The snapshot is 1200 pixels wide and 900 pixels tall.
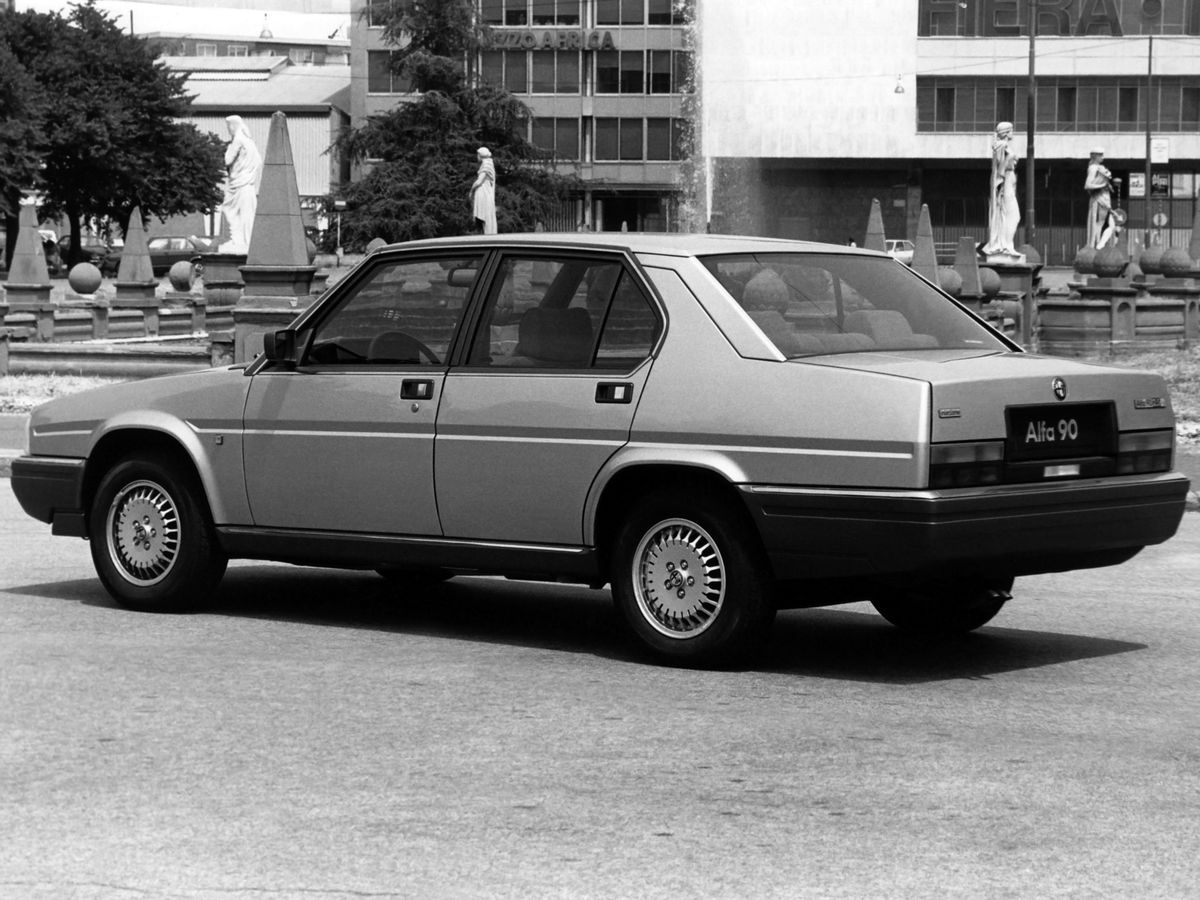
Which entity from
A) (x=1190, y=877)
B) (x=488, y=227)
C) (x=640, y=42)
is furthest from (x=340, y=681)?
(x=640, y=42)

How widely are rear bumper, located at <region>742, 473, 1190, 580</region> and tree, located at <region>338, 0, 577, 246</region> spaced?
6462cm

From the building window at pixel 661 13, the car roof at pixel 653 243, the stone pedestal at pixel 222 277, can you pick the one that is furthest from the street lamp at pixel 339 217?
the car roof at pixel 653 243

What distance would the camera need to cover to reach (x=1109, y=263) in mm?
39469

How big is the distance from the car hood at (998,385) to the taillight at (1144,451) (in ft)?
0.12

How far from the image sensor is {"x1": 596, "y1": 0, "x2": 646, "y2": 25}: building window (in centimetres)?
9538

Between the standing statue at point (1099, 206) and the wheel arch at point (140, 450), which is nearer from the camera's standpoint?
the wheel arch at point (140, 450)

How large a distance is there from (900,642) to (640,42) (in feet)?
292

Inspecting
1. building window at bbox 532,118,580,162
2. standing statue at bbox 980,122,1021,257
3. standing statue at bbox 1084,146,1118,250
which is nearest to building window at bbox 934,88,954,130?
building window at bbox 532,118,580,162

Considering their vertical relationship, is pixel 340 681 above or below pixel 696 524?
below

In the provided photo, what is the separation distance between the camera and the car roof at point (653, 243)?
312 inches

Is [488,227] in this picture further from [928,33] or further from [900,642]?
[928,33]

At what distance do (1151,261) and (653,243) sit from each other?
44.2m

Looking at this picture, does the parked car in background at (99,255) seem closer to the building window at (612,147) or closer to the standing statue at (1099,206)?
the building window at (612,147)

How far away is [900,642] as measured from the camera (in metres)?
8.47
